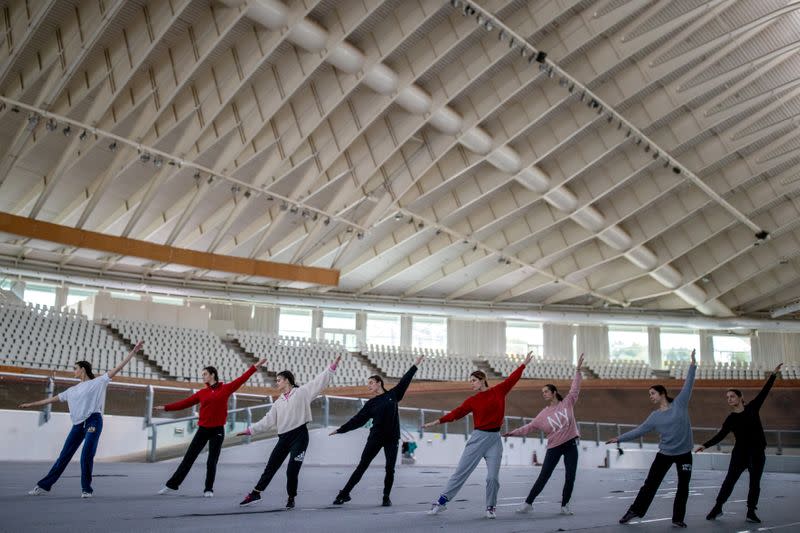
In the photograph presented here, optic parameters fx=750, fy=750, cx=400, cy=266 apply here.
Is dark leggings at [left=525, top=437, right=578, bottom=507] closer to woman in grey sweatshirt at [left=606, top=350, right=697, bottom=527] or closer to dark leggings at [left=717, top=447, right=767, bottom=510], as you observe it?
woman in grey sweatshirt at [left=606, top=350, right=697, bottom=527]

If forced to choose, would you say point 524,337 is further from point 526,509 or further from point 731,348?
point 526,509

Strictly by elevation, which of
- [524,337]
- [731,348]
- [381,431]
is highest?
[524,337]

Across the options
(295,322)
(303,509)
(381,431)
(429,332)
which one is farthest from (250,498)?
(429,332)

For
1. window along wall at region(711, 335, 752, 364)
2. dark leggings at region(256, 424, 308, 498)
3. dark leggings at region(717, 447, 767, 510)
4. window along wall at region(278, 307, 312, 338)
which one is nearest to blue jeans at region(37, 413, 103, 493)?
dark leggings at region(256, 424, 308, 498)

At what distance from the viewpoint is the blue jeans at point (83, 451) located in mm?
7266

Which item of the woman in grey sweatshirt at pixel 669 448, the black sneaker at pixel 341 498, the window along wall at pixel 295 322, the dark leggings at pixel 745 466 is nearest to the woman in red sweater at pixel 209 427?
the black sneaker at pixel 341 498

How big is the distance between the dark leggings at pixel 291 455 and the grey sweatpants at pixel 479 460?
4.79ft

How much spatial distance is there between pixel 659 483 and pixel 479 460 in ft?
5.64

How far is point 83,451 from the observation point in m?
7.34

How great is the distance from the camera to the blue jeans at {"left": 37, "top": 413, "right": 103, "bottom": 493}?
7266mm

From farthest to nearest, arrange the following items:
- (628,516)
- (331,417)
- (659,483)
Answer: (331,417) < (659,483) < (628,516)

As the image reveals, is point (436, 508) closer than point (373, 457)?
Yes

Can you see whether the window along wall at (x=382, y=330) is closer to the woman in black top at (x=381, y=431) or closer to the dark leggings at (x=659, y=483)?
the woman in black top at (x=381, y=431)

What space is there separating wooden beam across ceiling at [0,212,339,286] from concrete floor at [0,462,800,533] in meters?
16.2
